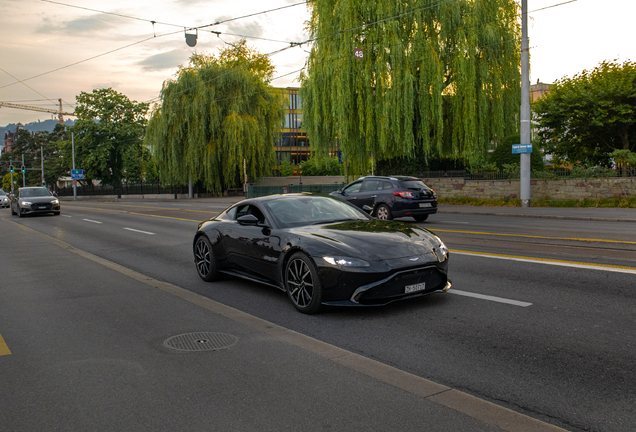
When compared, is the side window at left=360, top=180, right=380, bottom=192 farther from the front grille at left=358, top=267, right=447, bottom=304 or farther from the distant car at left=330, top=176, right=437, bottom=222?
the front grille at left=358, top=267, right=447, bottom=304

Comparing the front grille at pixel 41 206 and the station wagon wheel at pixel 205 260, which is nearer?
the station wagon wheel at pixel 205 260

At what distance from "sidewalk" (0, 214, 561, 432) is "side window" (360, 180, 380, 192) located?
11.7 m

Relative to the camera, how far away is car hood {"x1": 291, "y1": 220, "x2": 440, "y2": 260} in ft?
19.0

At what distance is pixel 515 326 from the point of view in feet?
17.1

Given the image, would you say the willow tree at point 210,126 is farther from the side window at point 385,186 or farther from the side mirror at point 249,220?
the side mirror at point 249,220

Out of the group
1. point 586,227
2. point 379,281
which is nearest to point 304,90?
point 586,227

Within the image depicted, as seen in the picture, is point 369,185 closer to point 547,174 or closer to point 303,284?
point 547,174

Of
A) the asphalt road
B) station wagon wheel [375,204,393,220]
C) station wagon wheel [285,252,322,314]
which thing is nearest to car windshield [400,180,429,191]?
station wagon wheel [375,204,393,220]

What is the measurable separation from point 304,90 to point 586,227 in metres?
17.4

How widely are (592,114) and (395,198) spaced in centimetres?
1465

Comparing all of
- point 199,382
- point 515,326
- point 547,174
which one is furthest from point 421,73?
point 199,382

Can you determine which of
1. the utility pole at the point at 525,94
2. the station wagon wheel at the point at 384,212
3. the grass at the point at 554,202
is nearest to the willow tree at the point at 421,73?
the grass at the point at 554,202

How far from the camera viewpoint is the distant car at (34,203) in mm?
26016

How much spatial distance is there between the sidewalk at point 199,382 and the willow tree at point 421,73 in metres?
20.7
